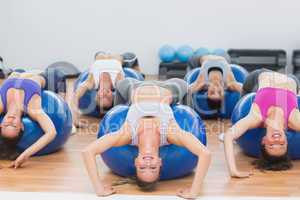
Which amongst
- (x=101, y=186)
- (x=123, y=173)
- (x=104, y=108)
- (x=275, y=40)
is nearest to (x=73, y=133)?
(x=104, y=108)

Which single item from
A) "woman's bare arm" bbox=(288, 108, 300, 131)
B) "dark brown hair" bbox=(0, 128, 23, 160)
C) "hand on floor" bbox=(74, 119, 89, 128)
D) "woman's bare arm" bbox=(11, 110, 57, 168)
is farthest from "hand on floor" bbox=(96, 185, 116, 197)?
"hand on floor" bbox=(74, 119, 89, 128)

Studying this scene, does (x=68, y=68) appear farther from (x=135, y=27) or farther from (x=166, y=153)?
(x=166, y=153)

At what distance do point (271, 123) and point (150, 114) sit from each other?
0.80m

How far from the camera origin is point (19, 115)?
12.0 feet

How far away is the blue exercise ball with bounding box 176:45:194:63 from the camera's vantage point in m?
6.77

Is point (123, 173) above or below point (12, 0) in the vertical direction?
below

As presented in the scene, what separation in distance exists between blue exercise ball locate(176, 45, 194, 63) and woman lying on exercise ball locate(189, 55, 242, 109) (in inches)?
73.9

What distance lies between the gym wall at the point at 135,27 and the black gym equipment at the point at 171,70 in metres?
0.35

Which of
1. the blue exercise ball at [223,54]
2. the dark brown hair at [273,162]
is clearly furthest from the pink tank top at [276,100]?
the blue exercise ball at [223,54]

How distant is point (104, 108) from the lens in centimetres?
488

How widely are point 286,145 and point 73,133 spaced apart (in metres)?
1.81

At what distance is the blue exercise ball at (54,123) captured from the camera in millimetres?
3707

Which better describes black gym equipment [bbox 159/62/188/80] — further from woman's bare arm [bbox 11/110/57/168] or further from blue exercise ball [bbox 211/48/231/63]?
woman's bare arm [bbox 11/110/57/168]

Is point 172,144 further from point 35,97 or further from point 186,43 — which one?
point 186,43
